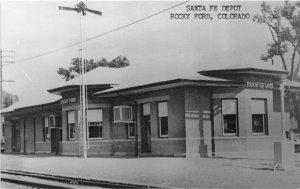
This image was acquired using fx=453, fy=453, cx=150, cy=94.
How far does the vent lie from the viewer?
23328 mm

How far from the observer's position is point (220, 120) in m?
20.9

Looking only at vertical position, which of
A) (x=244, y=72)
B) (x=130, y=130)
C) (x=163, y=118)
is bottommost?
(x=130, y=130)

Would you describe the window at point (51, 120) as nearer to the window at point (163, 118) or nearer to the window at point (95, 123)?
the window at point (95, 123)

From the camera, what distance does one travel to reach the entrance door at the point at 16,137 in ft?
122

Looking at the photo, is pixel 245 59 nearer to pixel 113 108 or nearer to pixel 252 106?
pixel 252 106

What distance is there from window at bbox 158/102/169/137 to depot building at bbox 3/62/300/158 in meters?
0.01

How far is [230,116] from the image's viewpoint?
2092 centimetres

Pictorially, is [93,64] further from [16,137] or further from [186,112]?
[186,112]

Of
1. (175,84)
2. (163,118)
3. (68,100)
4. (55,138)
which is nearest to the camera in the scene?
(175,84)

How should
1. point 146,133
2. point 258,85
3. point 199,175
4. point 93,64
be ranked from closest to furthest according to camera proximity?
point 199,175 → point 258,85 → point 146,133 → point 93,64

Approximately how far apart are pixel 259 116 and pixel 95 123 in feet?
30.4

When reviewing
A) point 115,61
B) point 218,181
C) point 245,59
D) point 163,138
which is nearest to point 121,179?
point 218,181

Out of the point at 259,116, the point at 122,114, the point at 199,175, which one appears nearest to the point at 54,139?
the point at 122,114

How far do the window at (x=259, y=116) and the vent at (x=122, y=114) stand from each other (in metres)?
6.34
